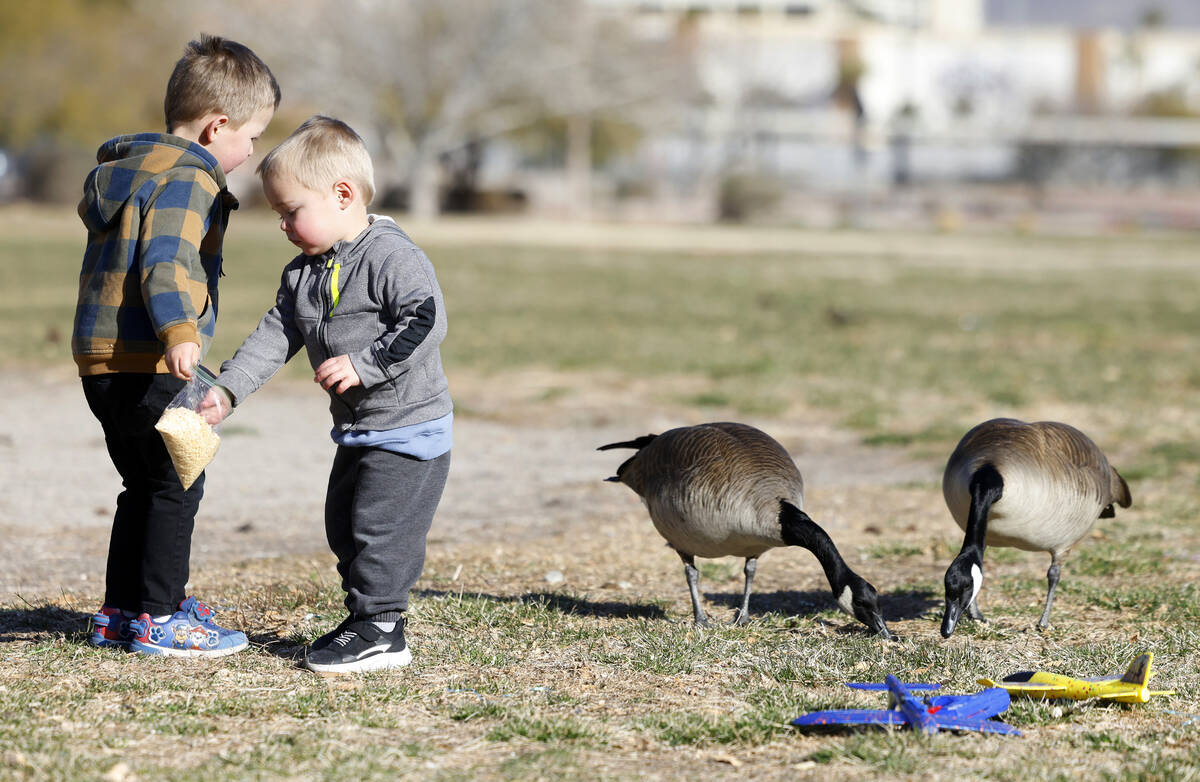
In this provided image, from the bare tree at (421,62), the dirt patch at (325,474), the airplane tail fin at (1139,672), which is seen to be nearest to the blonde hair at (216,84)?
the dirt patch at (325,474)

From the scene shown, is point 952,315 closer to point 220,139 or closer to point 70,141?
point 220,139

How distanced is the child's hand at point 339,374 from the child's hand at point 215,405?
30 centimetres

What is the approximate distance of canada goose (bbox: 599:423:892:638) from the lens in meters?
4.04

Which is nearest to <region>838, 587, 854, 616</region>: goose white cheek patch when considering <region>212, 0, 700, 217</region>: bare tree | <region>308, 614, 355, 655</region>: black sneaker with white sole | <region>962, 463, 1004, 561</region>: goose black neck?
<region>962, 463, 1004, 561</region>: goose black neck

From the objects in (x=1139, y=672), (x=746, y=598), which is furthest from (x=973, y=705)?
(x=746, y=598)

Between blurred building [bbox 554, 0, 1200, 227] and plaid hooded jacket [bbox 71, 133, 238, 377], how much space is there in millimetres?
44912

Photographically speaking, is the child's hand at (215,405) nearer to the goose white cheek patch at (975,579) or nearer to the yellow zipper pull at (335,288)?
the yellow zipper pull at (335,288)

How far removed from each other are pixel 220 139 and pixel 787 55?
87.5 metres

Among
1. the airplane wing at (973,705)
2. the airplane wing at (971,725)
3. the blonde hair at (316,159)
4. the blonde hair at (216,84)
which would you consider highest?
the blonde hair at (216,84)

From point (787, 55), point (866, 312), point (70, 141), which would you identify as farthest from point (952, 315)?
point (787, 55)

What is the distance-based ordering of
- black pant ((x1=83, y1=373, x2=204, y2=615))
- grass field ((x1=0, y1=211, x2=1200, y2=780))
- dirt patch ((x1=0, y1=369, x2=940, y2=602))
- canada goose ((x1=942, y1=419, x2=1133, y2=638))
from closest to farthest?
grass field ((x1=0, y1=211, x2=1200, y2=780)) → black pant ((x1=83, y1=373, x2=204, y2=615)) → canada goose ((x1=942, y1=419, x2=1133, y2=638)) → dirt patch ((x1=0, y1=369, x2=940, y2=602))

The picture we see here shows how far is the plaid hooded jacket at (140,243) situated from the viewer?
3832 mm

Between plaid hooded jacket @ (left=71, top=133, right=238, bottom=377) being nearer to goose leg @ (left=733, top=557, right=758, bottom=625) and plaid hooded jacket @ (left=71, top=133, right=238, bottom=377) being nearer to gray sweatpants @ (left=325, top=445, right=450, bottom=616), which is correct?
gray sweatpants @ (left=325, top=445, right=450, bottom=616)

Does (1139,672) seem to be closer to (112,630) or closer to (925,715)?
(925,715)
